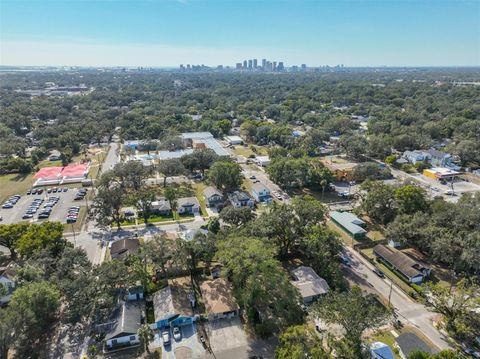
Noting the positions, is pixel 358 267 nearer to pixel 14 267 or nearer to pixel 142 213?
pixel 142 213

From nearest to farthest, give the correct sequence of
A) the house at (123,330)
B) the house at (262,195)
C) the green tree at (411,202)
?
1. the house at (123,330)
2. the green tree at (411,202)
3. the house at (262,195)

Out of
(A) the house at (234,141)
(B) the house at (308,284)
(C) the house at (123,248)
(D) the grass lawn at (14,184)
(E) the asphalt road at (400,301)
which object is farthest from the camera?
(A) the house at (234,141)

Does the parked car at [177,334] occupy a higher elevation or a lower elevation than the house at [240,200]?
lower

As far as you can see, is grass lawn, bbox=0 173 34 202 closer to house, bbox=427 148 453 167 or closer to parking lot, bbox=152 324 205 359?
parking lot, bbox=152 324 205 359

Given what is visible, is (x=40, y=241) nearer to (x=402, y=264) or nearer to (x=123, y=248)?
(x=123, y=248)

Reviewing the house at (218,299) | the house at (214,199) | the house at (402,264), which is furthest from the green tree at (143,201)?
the house at (402,264)

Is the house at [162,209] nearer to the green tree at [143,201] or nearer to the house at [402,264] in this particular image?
the green tree at [143,201]
